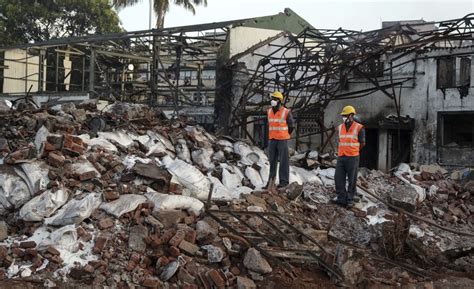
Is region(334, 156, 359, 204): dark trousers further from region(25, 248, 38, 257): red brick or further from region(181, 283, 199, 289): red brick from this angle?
region(25, 248, 38, 257): red brick

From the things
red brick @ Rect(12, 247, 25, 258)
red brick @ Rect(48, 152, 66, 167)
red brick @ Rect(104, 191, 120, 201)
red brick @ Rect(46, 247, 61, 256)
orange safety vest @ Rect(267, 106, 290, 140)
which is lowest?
red brick @ Rect(12, 247, 25, 258)

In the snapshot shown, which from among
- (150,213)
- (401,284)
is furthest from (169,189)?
(401,284)

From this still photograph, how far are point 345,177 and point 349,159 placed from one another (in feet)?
1.04

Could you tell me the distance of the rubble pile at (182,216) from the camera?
18.2ft

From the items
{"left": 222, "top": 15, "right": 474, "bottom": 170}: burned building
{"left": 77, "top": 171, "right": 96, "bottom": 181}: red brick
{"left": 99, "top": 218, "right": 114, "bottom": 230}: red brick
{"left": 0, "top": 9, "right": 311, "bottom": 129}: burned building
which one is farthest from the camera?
A: {"left": 0, "top": 9, "right": 311, "bottom": 129}: burned building

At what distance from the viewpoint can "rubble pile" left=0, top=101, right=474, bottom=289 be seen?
5.54 m

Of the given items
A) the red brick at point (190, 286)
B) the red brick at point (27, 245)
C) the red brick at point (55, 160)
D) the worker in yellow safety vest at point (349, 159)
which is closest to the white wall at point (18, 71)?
the red brick at point (55, 160)

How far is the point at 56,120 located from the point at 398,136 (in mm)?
9756

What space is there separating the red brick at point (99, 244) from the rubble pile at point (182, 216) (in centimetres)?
1

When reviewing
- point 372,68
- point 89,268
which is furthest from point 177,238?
point 372,68

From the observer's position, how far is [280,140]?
8.73m

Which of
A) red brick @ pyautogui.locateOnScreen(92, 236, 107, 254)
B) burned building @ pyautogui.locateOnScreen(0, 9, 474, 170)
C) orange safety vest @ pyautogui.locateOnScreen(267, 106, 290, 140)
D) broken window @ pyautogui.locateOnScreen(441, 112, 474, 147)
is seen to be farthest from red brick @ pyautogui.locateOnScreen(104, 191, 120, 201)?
broken window @ pyautogui.locateOnScreen(441, 112, 474, 147)

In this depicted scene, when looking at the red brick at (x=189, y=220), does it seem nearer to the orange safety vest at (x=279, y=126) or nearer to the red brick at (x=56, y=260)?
the red brick at (x=56, y=260)

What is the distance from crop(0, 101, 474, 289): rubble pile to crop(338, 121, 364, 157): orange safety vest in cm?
87
